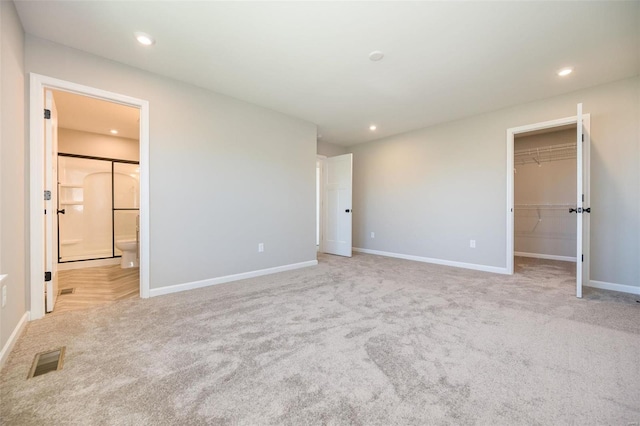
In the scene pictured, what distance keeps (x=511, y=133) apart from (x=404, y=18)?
9.10ft

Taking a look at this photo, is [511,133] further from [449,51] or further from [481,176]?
[449,51]

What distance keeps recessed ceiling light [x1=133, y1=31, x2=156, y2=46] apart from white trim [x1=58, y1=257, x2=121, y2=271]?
3.95m

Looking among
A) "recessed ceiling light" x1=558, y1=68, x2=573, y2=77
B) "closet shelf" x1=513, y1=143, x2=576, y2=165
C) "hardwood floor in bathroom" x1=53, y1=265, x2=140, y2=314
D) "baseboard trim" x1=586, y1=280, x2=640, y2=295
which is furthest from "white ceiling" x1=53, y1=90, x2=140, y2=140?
"closet shelf" x1=513, y1=143, x2=576, y2=165

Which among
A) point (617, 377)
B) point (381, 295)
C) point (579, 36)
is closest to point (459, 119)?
point (579, 36)

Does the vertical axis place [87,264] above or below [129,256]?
below

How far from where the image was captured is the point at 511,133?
3.75m

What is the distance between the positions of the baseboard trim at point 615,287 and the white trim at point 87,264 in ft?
23.9

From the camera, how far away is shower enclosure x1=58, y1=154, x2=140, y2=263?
15.1 feet

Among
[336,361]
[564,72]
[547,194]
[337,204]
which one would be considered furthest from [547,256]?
[336,361]

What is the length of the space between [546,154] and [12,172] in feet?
24.3

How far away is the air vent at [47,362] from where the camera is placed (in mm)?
1482

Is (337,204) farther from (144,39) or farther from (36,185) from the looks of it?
(36,185)

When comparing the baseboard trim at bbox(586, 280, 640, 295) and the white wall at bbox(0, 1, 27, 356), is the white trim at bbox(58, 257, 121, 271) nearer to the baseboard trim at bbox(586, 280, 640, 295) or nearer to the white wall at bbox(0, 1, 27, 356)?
the white wall at bbox(0, 1, 27, 356)

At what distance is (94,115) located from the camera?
3.73 metres
